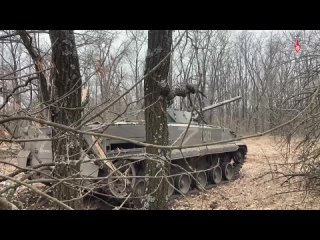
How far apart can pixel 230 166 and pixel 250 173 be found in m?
2.25

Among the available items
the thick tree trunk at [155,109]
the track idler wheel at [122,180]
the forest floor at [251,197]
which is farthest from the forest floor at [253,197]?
the track idler wheel at [122,180]

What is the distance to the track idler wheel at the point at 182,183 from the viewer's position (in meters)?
10.4

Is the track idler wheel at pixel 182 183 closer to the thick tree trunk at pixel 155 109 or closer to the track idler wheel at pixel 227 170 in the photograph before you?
the track idler wheel at pixel 227 170

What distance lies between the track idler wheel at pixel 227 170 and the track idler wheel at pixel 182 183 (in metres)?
2.39

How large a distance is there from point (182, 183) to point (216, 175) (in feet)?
7.08

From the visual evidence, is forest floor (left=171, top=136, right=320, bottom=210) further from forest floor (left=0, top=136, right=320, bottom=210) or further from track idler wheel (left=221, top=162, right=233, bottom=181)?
track idler wheel (left=221, top=162, right=233, bottom=181)

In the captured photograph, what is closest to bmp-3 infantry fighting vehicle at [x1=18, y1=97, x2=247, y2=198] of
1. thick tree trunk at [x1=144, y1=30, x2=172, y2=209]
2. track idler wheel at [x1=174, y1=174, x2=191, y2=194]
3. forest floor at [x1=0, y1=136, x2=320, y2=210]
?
track idler wheel at [x1=174, y1=174, x2=191, y2=194]

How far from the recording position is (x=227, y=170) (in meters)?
13.3

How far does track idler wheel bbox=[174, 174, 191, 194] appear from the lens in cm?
1036

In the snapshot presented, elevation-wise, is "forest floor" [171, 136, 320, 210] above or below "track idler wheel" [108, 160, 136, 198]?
below

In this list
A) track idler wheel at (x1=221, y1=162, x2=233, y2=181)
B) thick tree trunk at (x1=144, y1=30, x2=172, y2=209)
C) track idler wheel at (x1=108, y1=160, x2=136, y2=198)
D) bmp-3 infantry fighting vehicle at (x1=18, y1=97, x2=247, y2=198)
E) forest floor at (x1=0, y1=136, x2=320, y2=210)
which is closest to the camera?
track idler wheel at (x1=108, y1=160, x2=136, y2=198)

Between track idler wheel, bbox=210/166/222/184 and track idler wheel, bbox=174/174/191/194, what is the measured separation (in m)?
1.50

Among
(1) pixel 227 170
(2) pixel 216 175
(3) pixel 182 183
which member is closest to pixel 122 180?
(3) pixel 182 183
